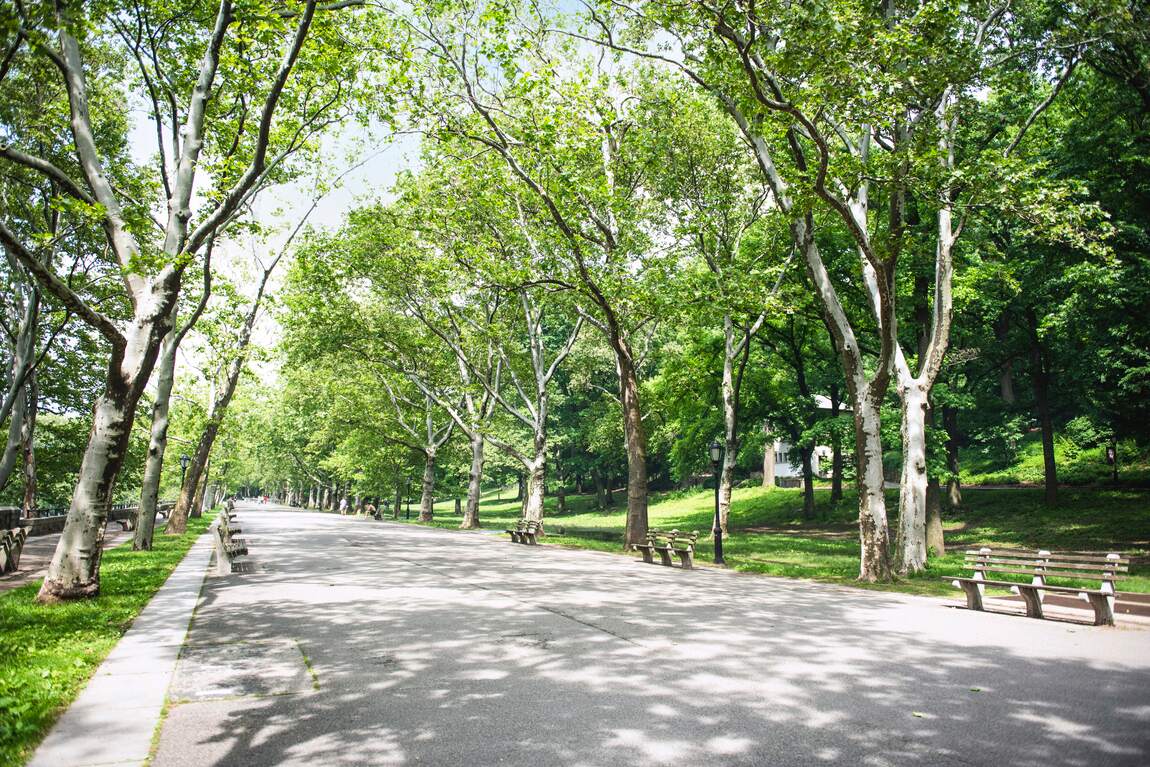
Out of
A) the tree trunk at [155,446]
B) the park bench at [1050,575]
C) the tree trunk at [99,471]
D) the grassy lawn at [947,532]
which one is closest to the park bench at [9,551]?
the tree trunk at [155,446]

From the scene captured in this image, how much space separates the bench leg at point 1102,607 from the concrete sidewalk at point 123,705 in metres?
10.3

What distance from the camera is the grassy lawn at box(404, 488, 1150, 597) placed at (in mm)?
15953

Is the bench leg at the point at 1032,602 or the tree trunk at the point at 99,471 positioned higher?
the tree trunk at the point at 99,471

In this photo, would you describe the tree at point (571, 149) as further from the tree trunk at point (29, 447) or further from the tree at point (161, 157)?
the tree trunk at point (29, 447)

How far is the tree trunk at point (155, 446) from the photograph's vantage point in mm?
18516

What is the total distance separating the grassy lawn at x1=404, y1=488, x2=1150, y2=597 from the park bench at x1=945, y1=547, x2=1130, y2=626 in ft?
6.06

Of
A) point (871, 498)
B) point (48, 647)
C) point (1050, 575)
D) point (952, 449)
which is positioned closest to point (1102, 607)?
point (1050, 575)

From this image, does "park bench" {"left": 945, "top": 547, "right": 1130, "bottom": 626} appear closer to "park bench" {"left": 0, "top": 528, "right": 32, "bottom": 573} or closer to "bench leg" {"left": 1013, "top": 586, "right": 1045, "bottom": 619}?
"bench leg" {"left": 1013, "top": 586, "right": 1045, "bottom": 619}

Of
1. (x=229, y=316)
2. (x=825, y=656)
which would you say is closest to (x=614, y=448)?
(x=229, y=316)

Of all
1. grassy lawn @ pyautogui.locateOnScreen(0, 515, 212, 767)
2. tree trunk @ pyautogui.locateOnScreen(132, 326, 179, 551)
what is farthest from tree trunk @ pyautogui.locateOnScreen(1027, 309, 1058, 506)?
grassy lawn @ pyautogui.locateOnScreen(0, 515, 212, 767)

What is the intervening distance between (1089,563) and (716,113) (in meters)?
17.0

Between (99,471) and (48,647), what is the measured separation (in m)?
3.61

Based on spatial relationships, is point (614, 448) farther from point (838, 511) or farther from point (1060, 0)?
point (1060, 0)

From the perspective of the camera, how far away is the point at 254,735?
4602 mm
